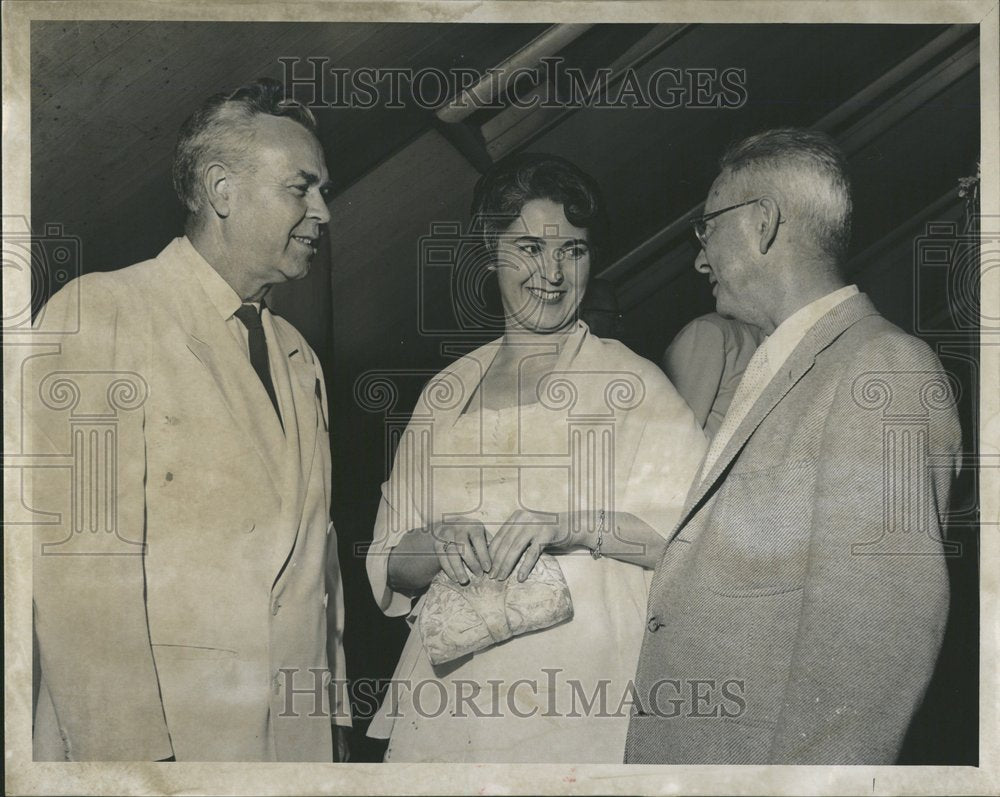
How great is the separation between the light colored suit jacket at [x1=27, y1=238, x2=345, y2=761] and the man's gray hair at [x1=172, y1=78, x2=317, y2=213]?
0.25 meters

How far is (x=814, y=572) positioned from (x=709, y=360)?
2.82 feet

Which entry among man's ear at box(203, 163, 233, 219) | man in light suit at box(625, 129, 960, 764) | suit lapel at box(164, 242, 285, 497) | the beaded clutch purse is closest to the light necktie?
man in light suit at box(625, 129, 960, 764)

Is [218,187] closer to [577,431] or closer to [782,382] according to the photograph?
[577,431]

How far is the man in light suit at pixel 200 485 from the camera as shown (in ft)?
16.5

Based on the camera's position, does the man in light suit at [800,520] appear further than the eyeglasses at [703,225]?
No

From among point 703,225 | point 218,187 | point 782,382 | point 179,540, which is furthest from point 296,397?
point 782,382

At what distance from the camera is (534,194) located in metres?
5.13

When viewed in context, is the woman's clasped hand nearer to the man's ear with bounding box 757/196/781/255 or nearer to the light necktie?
the light necktie

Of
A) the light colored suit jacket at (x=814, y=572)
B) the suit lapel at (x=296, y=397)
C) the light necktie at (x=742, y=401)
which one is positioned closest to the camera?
the light colored suit jacket at (x=814, y=572)

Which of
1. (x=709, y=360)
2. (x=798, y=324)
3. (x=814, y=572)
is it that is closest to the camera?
(x=814, y=572)

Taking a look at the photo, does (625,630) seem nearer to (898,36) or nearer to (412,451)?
(412,451)

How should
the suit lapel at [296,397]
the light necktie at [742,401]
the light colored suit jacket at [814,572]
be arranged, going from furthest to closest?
the suit lapel at [296,397]
the light necktie at [742,401]
the light colored suit jacket at [814,572]

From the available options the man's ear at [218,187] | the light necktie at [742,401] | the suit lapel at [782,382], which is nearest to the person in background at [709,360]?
the light necktie at [742,401]

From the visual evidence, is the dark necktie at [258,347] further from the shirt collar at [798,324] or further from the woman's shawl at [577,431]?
the shirt collar at [798,324]
